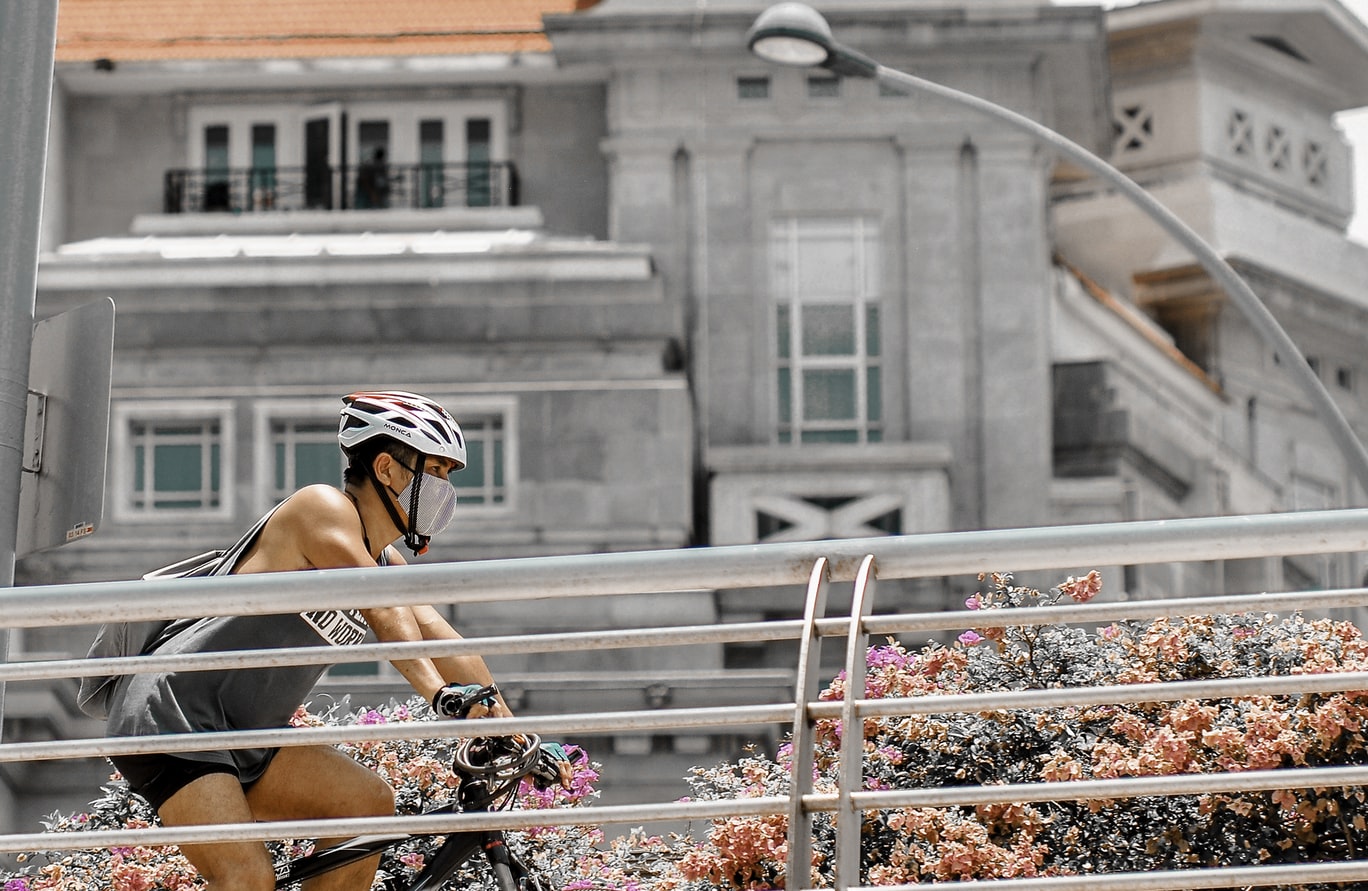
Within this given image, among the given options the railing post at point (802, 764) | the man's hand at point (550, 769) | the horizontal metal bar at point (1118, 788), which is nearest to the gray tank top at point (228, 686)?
the man's hand at point (550, 769)

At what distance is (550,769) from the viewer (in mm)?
6051

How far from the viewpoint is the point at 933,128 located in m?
33.1

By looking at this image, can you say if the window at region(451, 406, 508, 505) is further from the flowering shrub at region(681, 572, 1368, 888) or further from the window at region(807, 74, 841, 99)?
the flowering shrub at region(681, 572, 1368, 888)

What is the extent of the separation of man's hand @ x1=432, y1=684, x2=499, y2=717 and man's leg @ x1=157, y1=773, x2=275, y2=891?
2.17 ft

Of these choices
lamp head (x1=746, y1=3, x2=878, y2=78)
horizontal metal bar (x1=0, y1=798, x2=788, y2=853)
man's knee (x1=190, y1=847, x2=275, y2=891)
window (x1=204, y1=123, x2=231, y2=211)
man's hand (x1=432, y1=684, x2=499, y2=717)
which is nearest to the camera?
horizontal metal bar (x1=0, y1=798, x2=788, y2=853)

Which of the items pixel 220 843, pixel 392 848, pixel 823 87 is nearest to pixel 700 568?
pixel 220 843

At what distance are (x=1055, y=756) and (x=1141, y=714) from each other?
391mm

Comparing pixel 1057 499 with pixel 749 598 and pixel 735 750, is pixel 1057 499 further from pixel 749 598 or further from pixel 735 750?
pixel 735 750

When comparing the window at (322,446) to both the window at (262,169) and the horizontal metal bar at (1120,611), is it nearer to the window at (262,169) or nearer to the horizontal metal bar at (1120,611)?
the window at (262,169)

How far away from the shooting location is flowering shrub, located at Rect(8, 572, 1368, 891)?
8.10 meters

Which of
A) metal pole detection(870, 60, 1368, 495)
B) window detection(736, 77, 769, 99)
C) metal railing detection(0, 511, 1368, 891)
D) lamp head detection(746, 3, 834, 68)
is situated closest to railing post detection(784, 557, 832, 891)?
metal railing detection(0, 511, 1368, 891)

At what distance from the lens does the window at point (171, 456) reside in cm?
3058

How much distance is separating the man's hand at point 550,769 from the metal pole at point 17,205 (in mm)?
2066

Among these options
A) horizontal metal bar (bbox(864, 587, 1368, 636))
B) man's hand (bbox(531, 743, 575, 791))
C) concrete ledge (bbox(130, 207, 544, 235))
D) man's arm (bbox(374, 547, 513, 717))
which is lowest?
man's hand (bbox(531, 743, 575, 791))
